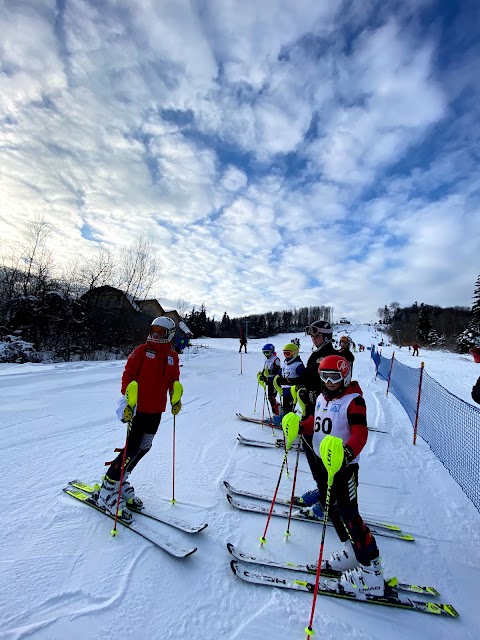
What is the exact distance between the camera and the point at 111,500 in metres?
3.40

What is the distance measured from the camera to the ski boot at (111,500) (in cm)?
337

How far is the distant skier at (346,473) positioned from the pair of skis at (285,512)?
2.02 ft

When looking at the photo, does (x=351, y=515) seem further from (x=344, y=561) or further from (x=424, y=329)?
(x=424, y=329)

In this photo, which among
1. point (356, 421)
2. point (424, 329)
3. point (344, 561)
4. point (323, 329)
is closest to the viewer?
point (356, 421)

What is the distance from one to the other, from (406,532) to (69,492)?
3.93 m

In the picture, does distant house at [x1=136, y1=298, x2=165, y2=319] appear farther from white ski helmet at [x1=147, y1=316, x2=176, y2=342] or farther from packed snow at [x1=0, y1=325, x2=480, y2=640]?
white ski helmet at [x1=147, y1=316, x2=176, y2=342]

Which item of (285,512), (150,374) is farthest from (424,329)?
(150,374)

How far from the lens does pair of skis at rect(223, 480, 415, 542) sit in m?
3.57

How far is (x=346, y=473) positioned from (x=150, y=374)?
2189 millimetres

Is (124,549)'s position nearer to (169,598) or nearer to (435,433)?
(169,598)

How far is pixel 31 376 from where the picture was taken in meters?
10.2

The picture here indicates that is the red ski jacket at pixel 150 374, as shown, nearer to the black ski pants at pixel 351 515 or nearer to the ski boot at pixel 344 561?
the black ski pants at pixel 351 515

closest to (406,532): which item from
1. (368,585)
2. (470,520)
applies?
(470,520)

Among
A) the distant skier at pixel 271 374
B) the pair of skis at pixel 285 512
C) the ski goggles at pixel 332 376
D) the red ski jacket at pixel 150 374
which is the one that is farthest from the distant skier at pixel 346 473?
the distant skier at pixel 271 374
